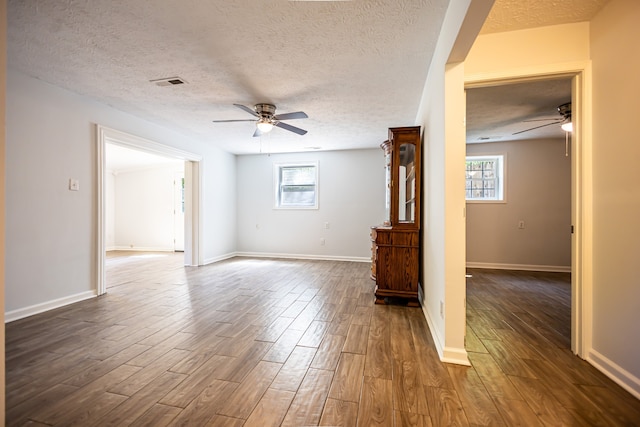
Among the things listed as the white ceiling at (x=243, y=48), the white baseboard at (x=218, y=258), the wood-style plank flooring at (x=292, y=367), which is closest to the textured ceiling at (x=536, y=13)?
the white ceiling at (x=243, y=48)

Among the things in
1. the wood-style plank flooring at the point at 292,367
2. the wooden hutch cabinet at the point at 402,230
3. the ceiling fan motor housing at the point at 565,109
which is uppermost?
the ceiling fan motor housing at the point at 565,109

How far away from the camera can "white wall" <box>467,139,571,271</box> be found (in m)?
4.75

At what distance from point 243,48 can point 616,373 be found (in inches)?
135

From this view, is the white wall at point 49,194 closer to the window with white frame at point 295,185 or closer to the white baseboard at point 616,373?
the window with white frame at point 295,185

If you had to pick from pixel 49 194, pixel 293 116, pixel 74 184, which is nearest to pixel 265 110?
pixel 293 116

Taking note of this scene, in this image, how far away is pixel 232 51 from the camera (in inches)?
87.2

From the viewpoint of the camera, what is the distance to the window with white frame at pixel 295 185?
602cm

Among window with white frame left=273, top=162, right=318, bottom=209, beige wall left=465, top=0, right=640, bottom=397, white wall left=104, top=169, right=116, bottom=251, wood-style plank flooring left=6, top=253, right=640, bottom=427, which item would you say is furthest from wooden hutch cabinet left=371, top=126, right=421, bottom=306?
white wall left=104, top=169, right=116, bottom=251

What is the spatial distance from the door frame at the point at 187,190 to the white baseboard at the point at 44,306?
0.16m

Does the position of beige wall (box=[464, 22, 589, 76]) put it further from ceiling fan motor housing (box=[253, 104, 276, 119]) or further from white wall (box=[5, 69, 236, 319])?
white wall (box=[5, 69, 236, 319])

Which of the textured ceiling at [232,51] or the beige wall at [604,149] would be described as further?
the textured ceiling at [232,51]

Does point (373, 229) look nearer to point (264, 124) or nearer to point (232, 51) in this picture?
point (264, 124)

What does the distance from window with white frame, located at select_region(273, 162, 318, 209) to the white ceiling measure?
2532mm

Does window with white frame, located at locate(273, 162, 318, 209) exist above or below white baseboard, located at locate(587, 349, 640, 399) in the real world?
above
